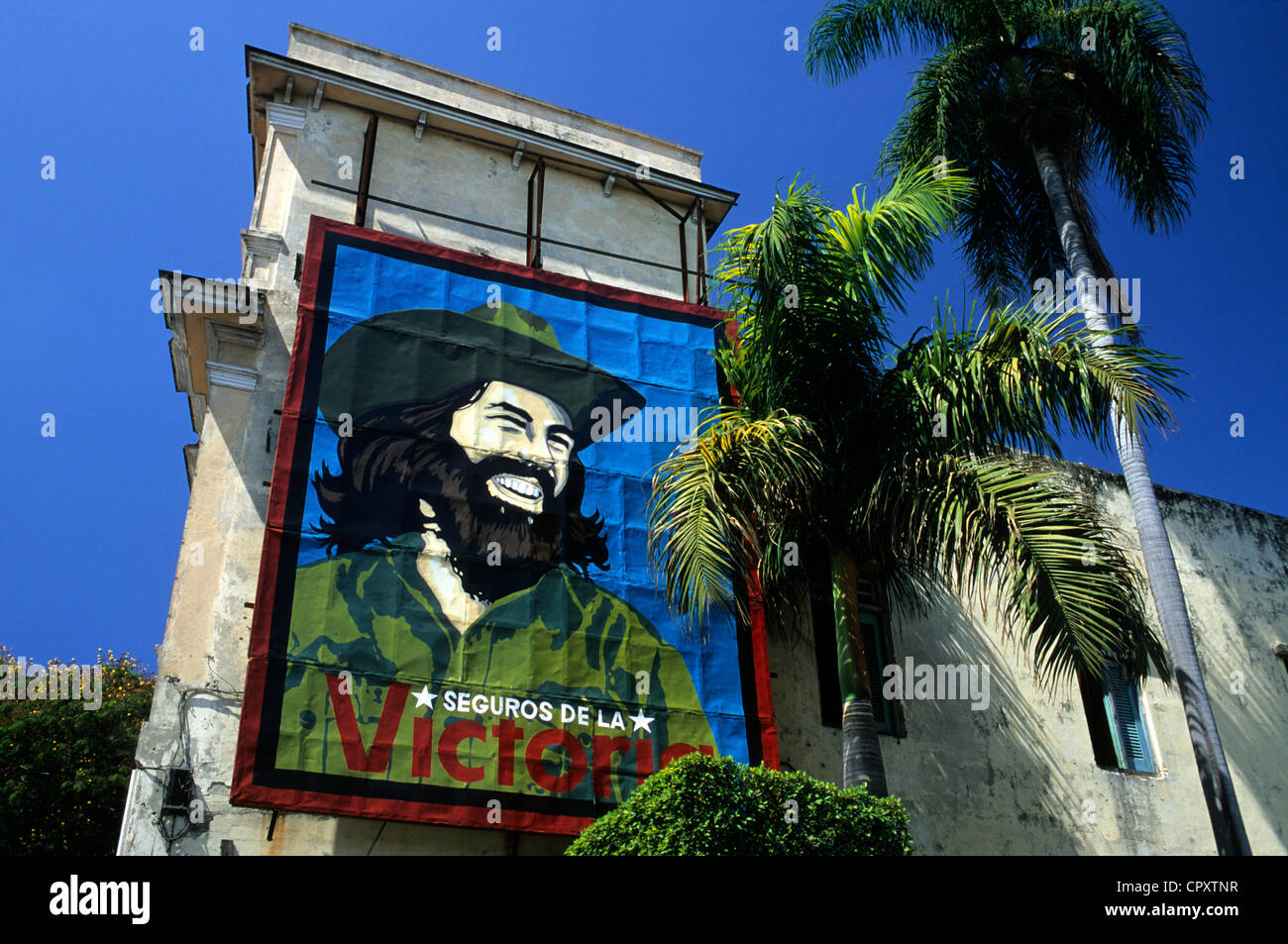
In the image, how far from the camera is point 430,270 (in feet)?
46.5

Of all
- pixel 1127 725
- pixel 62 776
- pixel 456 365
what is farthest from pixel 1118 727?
pixel 62 776

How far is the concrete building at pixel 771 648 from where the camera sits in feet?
38.1

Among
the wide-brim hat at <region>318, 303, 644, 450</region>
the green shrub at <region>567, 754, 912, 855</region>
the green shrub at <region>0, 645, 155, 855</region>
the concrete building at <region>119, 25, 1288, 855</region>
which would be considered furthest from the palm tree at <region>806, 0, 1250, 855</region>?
the green shrub at <region>0, 645, 155, 855</region>

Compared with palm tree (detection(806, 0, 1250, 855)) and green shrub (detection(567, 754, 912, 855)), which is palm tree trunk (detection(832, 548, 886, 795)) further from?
palm tree (detection(806, 0, 1250, 855))

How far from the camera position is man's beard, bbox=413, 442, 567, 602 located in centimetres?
1249

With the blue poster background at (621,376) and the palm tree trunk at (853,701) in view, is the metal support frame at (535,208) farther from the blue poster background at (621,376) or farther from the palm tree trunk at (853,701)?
the palm tree trunk at (853,701)

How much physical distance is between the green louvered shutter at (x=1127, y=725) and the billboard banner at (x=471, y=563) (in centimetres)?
623

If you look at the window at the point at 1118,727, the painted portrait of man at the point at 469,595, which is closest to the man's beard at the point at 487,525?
the painted portrait of man at the point at 469,595

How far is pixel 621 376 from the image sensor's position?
47.7 ft

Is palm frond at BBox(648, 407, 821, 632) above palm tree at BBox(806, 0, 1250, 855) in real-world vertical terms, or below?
below

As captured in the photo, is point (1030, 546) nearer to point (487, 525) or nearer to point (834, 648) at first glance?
point (834, 648)

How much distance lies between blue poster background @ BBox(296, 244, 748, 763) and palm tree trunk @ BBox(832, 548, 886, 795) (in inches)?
84.3

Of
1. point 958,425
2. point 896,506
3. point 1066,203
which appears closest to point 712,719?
point 896,506

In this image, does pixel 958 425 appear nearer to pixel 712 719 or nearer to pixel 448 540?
pixel 712 719
